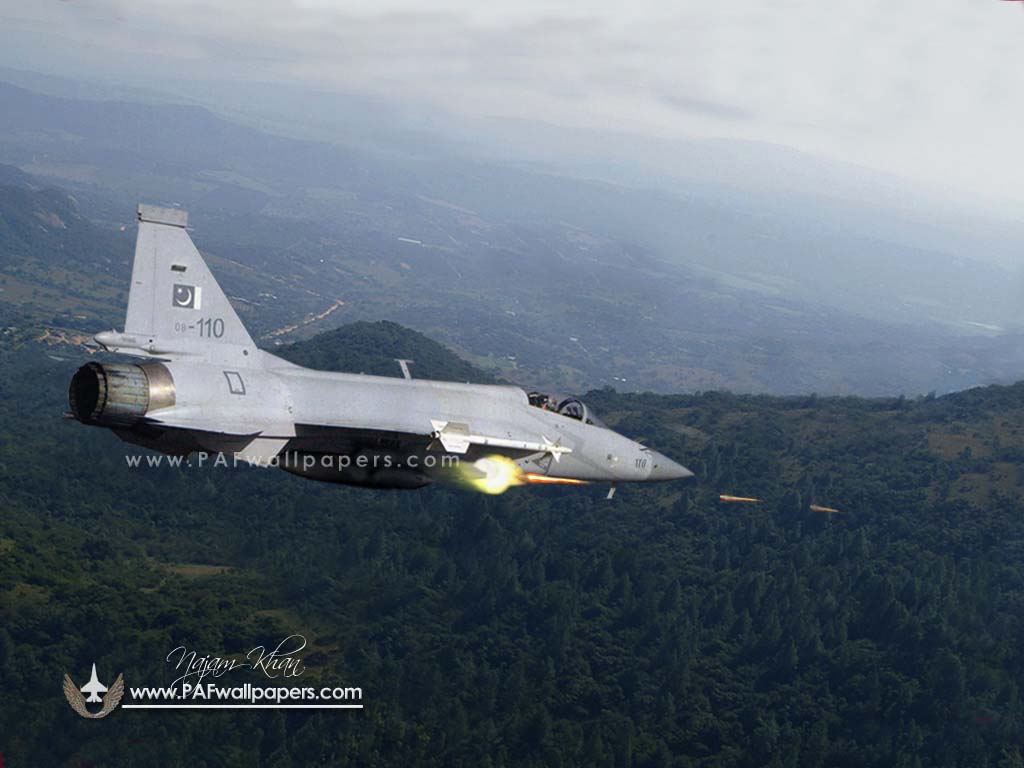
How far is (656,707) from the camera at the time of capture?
311 ft

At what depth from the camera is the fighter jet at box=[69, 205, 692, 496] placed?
2744cm

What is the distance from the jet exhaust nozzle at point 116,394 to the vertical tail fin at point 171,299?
6.74 ft

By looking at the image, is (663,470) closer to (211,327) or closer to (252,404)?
(252,404)

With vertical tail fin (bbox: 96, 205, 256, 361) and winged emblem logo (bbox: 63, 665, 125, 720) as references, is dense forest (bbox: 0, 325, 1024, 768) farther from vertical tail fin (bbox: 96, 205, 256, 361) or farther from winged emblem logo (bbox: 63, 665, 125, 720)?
vertical tail fin (bbox: 96, 205, 256, 361)

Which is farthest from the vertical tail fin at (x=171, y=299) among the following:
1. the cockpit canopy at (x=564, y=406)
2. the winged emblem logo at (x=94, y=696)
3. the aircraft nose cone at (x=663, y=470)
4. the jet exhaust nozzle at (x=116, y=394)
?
the winged emblem logo at (x=94, y=696)

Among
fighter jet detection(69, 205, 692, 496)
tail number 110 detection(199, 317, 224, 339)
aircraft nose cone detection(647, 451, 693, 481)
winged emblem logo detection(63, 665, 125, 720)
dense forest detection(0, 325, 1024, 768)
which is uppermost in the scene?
tail number 110 detection(199, 317, 224, 339)

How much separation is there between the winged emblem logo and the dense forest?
1.07m

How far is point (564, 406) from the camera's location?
37938 millimetres

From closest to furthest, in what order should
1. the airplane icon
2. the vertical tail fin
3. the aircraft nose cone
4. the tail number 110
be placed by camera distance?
the vertical tail fin, the tail number 110, the aircraft nose cone, the airplane icon

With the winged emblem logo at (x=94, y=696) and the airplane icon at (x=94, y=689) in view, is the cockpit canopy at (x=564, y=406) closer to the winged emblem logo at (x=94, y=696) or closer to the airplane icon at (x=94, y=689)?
the airplane icon at (x=94, y=689)

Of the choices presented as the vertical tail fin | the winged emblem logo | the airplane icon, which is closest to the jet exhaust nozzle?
the vertical tail fin

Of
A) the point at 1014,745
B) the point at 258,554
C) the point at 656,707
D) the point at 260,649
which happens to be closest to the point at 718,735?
the point at 656,707

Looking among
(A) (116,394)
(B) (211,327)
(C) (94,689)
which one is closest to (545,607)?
(C) (94,689)

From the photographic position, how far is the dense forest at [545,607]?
85.9 m
